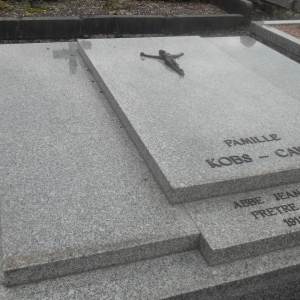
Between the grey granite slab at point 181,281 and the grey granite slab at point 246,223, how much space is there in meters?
0.08

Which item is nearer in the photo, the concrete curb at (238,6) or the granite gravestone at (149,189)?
the granite gravestone at (149,189)

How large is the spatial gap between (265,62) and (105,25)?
296cm

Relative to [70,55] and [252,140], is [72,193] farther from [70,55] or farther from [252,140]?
[70,55]

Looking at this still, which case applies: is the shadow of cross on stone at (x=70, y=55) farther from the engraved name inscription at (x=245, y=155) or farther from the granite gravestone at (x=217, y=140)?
the engraved name inscription at (x=245, y=155)

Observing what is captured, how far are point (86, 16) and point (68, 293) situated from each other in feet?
18.5

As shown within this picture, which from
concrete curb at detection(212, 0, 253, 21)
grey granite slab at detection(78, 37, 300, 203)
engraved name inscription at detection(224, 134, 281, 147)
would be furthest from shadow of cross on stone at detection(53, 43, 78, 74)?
concrete curb at detection(212, 0, 253, 21)

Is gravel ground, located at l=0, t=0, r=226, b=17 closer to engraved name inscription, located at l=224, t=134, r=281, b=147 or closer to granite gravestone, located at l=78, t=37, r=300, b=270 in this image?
granite gravestone, located at l=78, t=37, r=300, b=270

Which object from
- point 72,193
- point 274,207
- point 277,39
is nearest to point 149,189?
point 72,193

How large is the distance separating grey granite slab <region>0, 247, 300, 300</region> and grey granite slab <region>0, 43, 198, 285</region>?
0.06 meters

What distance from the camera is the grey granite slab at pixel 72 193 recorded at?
245 cm

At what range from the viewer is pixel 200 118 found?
3.63 metres

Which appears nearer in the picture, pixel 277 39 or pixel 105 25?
pixel 277 39

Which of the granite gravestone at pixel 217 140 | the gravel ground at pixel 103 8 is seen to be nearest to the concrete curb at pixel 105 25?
the gravel ground at pixel 103 8

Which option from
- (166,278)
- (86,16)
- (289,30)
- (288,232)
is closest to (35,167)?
(166,278)
